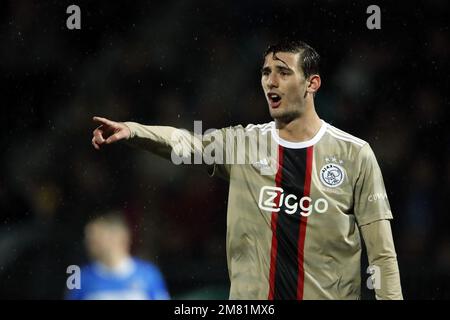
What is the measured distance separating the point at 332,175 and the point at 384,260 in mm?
489

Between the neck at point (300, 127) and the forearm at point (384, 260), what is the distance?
0.57 m

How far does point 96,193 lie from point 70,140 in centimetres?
45

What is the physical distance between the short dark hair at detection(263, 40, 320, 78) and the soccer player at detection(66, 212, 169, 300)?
1739 mm

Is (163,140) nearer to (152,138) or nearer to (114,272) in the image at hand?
(152,138)

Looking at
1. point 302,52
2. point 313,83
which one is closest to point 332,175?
point 313,83

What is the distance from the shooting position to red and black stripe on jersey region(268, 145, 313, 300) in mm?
3734

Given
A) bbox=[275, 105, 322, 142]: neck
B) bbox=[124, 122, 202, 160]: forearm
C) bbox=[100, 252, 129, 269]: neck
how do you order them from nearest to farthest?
bbox=[124, 122, 202, 160]: forearm < bbox=[275, 105, 322, 142]: neck < bbox=[100, 252, 129, 269]: neck

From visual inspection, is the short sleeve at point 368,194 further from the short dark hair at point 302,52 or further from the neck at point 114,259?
the neck at point 114,259

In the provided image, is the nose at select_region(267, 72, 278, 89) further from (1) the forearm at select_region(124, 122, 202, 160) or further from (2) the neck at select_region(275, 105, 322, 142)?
(1) the forearm at select_region(124, 122, 202, 160)

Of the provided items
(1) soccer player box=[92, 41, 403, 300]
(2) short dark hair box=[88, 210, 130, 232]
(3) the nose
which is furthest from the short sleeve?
(2) short dark hair box=[88, 210, 130, 232]

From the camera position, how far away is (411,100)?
5500 mm

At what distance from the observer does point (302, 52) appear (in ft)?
13.1

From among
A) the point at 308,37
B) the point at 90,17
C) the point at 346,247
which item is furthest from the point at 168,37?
the point at 346,247

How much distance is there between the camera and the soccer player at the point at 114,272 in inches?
189
